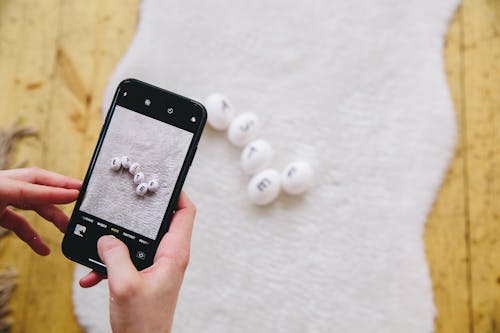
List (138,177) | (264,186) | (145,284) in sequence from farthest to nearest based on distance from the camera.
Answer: (264,186)
(138,177)
(145,284)

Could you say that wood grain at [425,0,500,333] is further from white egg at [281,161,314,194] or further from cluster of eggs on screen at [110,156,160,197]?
cluster of eggs on screen at [110,156,160,197]

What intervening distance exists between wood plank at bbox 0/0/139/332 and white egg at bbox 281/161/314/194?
0.35 metres

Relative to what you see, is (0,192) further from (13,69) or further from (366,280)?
(366,280)

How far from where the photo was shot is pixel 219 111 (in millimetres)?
820

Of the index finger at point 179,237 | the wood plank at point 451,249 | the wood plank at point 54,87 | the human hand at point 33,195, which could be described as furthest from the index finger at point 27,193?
the wood plank at point 451,249

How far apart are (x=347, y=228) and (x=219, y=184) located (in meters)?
0.24

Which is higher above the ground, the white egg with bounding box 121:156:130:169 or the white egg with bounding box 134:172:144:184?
the white egg with bounding box 121:156:130:169

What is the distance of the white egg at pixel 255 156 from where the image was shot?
0.82 meters

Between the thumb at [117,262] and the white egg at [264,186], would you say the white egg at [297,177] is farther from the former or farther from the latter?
the thumb at [117,262]

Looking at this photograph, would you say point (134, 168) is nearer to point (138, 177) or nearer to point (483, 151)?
point (138, 177)

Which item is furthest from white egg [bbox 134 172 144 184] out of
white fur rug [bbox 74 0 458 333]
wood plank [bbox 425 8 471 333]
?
wood plank [bbox 425 8 471 333]

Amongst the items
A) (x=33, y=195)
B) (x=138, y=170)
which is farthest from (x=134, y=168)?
(x=33, y=195)

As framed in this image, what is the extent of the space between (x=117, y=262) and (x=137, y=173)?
0.43ft

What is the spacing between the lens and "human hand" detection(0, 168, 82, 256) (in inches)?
21.3
